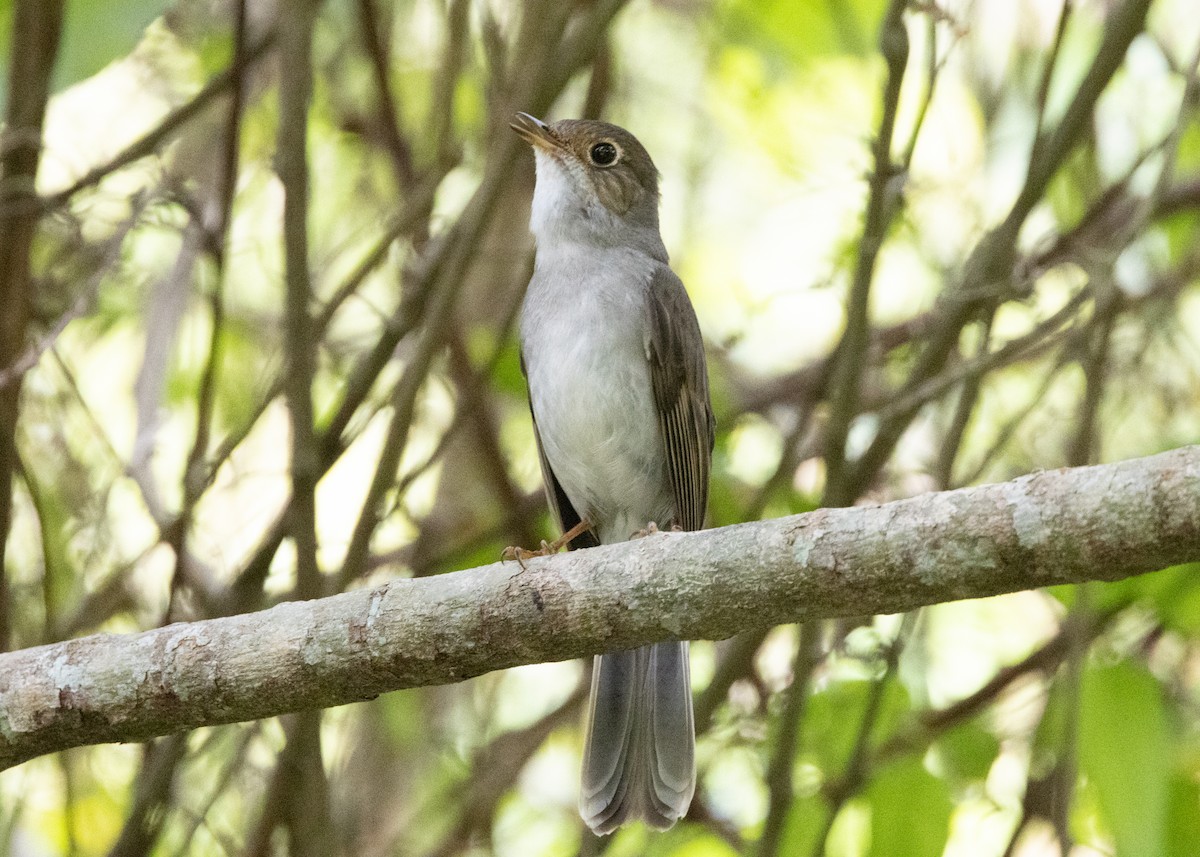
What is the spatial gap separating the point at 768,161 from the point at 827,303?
27.3 inches

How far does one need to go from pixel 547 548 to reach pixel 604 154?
1.53 m

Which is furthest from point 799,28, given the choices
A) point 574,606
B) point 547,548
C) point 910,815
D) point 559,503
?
point 574,606

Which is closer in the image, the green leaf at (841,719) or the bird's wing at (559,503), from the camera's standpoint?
the green leaf at (841,719)

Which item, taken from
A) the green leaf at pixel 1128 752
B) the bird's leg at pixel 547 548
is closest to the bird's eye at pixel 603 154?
the bird's leg at pixel 547 548

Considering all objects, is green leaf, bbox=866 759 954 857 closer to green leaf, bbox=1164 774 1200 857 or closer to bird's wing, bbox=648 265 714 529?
green leaf, bbox=1164 774 1200 857

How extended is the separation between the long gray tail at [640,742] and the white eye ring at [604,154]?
5.65 feet

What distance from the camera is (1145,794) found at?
11.4 ft

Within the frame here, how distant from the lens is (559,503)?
523 centimetres

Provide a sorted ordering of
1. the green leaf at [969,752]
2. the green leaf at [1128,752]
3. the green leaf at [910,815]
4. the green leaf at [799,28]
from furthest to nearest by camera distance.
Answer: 1. the green leaf at [799,28]
2. the green leaf at [969,752]
3. the green leaf at [910,815]
4. the green leaf at [1128,752]

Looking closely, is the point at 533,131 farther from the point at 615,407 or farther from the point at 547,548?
the point at 547,548

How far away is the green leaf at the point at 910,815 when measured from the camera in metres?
3.82

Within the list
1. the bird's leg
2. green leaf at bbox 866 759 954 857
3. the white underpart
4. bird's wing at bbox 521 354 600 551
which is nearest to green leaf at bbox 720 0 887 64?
the white underpart

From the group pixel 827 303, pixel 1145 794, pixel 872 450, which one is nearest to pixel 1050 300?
pixel 827 303

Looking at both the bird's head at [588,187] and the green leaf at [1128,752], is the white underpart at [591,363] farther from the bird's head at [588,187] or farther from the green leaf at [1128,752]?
the green leaf at [1128,752]
